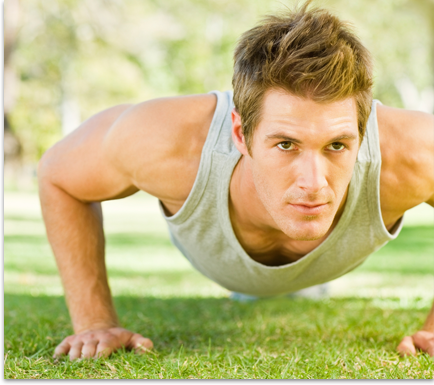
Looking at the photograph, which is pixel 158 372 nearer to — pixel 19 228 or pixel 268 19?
pixel 268 19

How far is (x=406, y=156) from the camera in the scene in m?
2.68

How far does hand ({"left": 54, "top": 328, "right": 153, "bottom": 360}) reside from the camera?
2.69 m

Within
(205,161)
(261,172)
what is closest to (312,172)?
(261,172)

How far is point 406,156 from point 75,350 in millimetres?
1834

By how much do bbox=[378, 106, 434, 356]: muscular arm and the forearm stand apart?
1545mm

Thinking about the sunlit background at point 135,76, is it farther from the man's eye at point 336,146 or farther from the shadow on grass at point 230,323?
the man's eye at point 336,146

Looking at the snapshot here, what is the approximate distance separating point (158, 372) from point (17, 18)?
15582 mm

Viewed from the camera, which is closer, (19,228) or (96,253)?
(96,253)

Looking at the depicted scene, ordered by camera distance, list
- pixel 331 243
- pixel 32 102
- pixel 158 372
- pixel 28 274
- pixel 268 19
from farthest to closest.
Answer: pixel 32 102, pixel 28 274, pixel 331 243, pixel 268 19, pixel 158 372

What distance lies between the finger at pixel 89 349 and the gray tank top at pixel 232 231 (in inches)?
29.6

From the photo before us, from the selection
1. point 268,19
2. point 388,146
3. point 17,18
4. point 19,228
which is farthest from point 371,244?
point 17,18

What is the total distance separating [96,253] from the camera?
10.3 ft

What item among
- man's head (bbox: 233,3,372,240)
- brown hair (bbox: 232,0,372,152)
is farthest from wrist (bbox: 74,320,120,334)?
brown hair (bbox: 232,0,372,152)

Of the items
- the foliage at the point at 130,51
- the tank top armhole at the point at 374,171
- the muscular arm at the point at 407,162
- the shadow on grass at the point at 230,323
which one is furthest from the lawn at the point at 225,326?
the foliage at the point at 130,51
